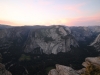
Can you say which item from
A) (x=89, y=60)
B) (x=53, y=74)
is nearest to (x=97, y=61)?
(x=89, y=60)

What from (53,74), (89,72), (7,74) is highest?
(89,72)

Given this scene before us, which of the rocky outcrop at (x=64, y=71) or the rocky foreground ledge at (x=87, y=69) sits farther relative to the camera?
the rocky outcrop at (x=64, y=71)

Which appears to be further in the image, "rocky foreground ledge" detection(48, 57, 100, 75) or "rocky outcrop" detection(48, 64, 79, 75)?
"rocky outcrop" detection(48, 64, 79, 75)

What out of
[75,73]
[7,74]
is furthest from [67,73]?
[7,74]

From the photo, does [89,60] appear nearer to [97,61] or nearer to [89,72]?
[97,61]

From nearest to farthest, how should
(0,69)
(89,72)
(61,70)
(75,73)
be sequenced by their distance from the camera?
(89,72) < (75,73) < (61,70) < (0,69)

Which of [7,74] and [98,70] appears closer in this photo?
[98,70]

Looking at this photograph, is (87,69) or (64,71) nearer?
(87,69)

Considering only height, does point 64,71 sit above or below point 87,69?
below

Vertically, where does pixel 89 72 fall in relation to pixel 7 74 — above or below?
above

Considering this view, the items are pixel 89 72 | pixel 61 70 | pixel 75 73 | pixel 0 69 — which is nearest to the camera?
pixel 89 72
